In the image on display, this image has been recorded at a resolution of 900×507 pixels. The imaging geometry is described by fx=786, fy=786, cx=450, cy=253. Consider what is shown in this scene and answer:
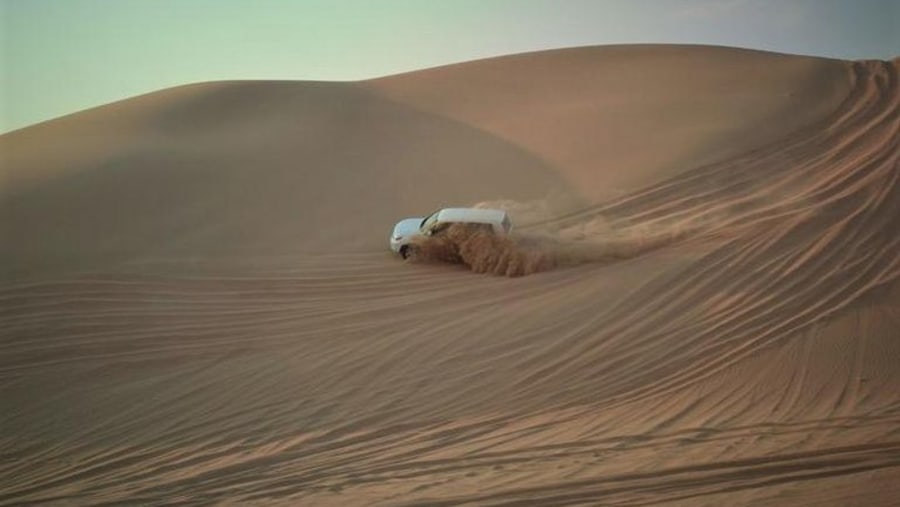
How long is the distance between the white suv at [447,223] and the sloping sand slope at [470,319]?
530 mm

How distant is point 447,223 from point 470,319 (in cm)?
362

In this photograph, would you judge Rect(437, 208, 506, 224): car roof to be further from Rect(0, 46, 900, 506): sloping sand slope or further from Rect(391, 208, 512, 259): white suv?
Rect(0, 46, 900, 506): sloping sand slope

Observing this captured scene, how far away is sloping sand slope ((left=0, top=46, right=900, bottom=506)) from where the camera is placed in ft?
21.8

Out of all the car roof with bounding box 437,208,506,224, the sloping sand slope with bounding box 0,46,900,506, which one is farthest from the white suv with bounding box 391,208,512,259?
the sloping sand slope with bounding box 0,46,900,506

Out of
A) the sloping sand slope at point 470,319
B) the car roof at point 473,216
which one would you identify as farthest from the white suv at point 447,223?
the sloping sand slope at point 470,319

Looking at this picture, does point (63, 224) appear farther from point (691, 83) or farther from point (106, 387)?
point (691, 83)

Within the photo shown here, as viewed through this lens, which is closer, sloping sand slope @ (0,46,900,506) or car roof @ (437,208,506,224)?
sloping sand slope @ (0,46,900,506)

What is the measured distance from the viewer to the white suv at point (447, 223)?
1382 centimetres

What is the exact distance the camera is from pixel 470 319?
35.3 feet

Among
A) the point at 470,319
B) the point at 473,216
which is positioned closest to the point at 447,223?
the point at 473,216

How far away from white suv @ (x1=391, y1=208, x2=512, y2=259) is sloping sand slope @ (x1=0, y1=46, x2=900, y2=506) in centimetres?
53

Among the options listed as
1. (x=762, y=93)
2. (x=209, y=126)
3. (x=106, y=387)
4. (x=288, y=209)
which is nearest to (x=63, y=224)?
(x=288, y=209)

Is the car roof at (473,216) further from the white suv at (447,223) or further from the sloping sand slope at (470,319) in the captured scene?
the sloping sand slope at (470,319)

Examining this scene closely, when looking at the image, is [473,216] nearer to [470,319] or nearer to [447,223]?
[447,223]
